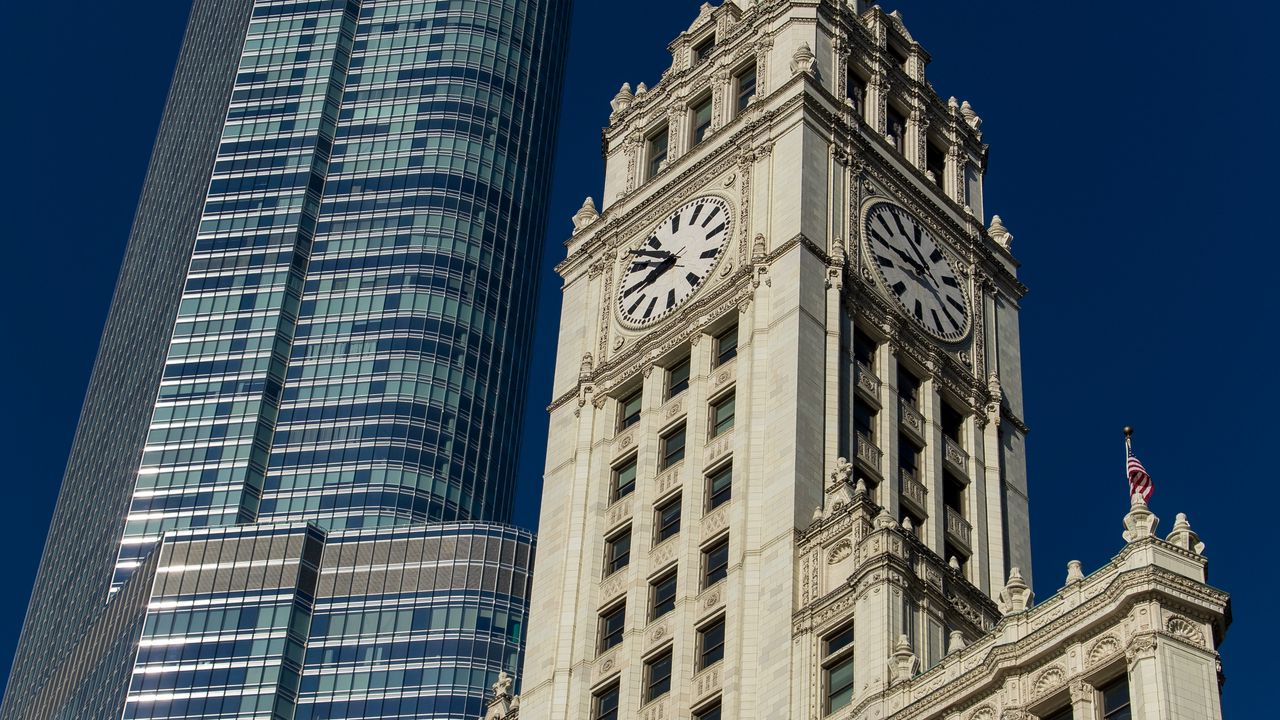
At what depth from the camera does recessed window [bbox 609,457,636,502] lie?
88.2 metres

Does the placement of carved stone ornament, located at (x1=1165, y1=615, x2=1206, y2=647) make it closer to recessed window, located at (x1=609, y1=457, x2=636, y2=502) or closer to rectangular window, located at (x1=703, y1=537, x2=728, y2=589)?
rectangular window, located at (x1=703, y1=537, x2=728, y2=589)

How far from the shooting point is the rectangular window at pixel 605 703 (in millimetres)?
80375

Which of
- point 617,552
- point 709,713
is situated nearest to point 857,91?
point 617,552

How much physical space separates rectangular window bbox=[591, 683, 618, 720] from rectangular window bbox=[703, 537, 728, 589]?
5036mm

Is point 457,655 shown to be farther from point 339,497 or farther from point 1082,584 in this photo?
point 1082,584

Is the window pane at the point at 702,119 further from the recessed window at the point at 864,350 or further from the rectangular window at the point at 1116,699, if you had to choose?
the rectangular window at the point at 1116,699

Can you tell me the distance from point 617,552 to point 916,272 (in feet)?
61.1

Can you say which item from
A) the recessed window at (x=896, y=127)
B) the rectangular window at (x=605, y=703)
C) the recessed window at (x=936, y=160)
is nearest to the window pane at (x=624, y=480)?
the rectangular window at (x=605, y=703)

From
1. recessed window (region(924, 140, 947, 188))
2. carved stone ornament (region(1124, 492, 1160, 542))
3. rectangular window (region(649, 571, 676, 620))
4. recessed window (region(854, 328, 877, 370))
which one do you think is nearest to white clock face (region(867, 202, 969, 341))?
recessed window (region(854, 328, 877, 370))

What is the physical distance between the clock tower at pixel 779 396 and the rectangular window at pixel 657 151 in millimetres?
312

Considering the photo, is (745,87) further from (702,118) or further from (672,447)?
(672,447)

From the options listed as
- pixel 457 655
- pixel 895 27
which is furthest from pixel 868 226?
pixel 457 655

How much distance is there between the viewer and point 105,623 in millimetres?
189000

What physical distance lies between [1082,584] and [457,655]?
113707 mm
